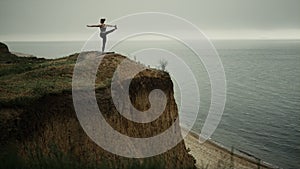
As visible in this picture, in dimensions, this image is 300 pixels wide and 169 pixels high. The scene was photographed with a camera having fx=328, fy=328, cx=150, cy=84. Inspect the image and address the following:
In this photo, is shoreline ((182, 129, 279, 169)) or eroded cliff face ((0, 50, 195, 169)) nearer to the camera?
eroded cliff face ((0, 50, 195, 169))

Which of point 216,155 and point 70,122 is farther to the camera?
point 216,155

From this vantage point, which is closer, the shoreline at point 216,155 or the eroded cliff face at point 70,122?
the eroded cliff face at point 70,122

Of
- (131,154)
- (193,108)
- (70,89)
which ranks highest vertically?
(70,89)

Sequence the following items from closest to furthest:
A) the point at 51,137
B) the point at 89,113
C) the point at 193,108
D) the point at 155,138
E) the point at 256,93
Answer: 1. the point at 51,137
2. the point at 89,113
3. the point at 155,138
4. the point at 193,108
5. the point at 256,93

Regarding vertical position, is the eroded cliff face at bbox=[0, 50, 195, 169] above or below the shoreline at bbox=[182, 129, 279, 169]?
above

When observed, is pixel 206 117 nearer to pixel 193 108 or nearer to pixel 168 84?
pixel 193 108

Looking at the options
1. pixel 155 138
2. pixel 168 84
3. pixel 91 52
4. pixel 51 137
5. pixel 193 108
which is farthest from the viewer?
pixel 193 108

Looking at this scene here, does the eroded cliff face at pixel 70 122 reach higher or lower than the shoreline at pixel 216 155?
higher

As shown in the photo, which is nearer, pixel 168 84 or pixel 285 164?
pixel 168 84

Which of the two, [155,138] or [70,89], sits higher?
[70,89]

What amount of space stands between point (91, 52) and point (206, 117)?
28.1 meters

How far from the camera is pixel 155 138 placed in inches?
631

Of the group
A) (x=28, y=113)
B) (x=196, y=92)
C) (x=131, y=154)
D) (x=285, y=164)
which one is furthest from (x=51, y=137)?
(x=196, y=92)

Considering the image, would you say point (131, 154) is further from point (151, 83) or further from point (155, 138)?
point (151, 83)
